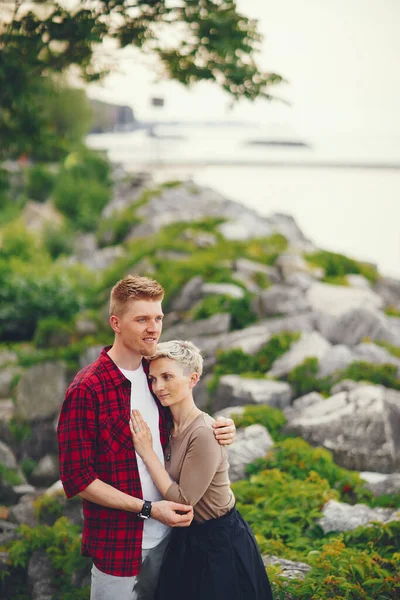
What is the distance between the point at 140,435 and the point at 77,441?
0.99 feet

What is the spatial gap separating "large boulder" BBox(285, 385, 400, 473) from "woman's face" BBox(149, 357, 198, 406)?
3587 mm

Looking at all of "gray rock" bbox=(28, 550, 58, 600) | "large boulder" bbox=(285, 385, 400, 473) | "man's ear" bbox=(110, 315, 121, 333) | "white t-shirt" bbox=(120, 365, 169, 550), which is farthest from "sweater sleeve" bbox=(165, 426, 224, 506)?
"large boulder" bbox=(285, 385, 400, 473)

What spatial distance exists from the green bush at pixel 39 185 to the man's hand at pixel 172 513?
28122 mm

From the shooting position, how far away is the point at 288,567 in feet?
14.5

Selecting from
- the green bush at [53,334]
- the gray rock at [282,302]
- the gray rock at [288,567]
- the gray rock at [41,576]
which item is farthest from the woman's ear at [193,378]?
the green bush at [53,334]

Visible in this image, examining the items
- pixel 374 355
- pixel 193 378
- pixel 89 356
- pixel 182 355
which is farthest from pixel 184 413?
pixel 89 356

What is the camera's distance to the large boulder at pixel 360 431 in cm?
650

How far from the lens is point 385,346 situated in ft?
31.8

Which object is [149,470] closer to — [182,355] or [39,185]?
[182,355]

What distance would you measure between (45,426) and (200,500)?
19.5 feet

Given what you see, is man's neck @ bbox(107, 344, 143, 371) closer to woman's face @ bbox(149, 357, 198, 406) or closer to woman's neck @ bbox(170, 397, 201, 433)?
woman's face @ bbox(149, 357, 198, 406)

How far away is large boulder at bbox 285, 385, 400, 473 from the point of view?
6500 millimetres

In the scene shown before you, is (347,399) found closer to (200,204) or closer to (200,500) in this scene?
(200,500)

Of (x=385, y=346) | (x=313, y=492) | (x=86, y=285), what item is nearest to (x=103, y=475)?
(x=313, y=492)
